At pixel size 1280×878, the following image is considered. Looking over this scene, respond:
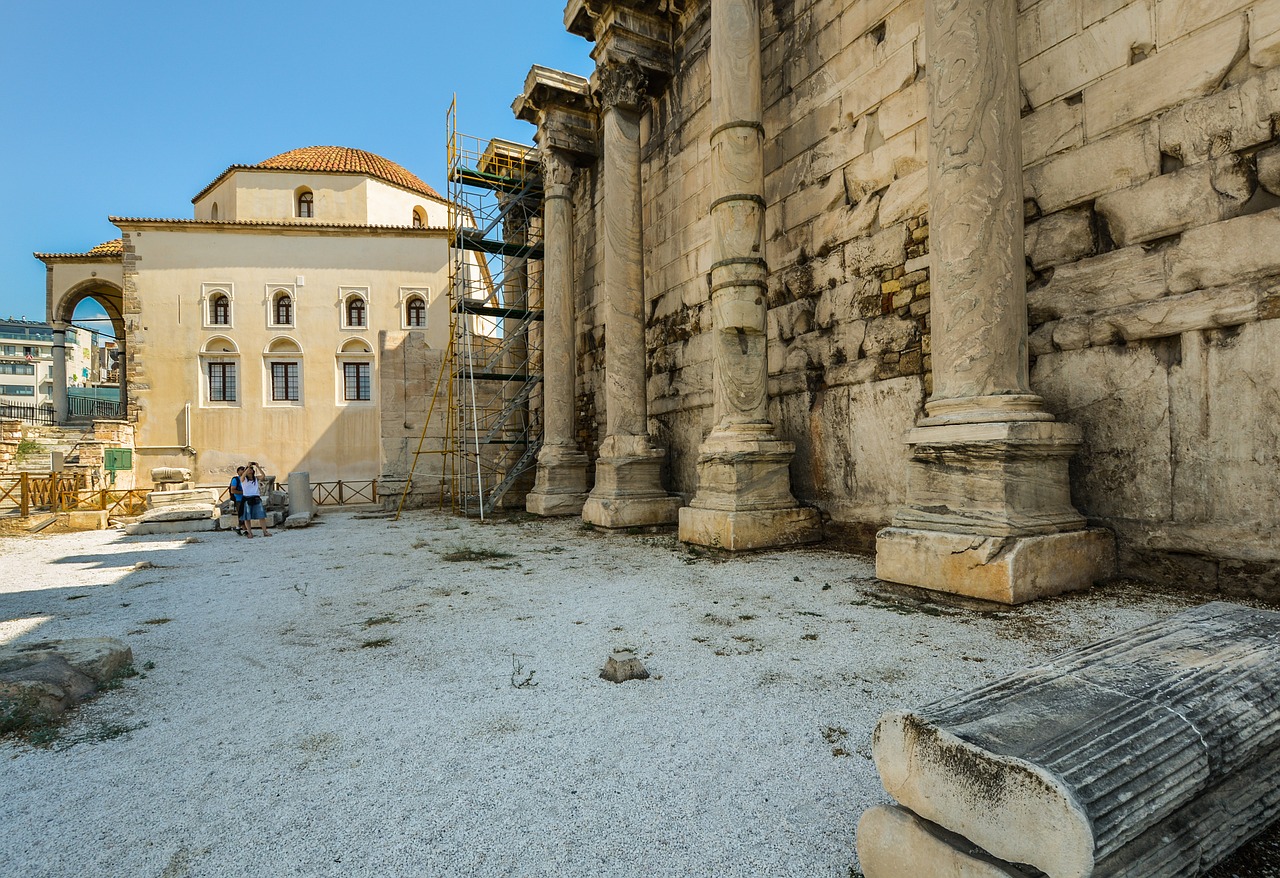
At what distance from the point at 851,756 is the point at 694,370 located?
689 cm

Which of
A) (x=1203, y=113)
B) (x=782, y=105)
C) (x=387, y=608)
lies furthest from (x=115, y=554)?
(x=1203, y=113)

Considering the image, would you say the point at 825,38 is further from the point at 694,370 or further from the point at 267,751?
the point at 267,751

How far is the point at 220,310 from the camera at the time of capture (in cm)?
2406

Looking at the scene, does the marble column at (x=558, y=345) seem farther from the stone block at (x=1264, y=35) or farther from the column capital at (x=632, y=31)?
the stone block at (x=1264, y=35)

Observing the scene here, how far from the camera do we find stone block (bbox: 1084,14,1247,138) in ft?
12.4

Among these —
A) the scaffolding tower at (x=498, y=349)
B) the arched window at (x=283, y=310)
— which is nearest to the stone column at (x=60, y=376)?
the arched window at (x=283, y=310)

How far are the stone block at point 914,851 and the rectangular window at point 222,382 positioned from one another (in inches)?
1074

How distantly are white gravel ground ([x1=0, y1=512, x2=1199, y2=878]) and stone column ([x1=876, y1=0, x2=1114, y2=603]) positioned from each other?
0.34m

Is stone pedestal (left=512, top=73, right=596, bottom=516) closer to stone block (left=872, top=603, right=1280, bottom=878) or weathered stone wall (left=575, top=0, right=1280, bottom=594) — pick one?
weathered stone wall (left=575, top=0, right=1280, bottom=594)

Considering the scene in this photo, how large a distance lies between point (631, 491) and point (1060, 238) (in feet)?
18.5

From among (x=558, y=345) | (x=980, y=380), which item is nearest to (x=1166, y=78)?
(x=980, y=380)

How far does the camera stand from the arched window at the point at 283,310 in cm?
2444

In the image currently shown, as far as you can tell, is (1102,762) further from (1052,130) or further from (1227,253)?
(1052,130)

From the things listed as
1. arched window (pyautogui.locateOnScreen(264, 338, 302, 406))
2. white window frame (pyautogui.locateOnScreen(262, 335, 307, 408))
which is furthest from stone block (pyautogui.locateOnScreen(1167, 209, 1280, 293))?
arched window (pyautogui.locateOnScreen(264, 338, 302, 406))
